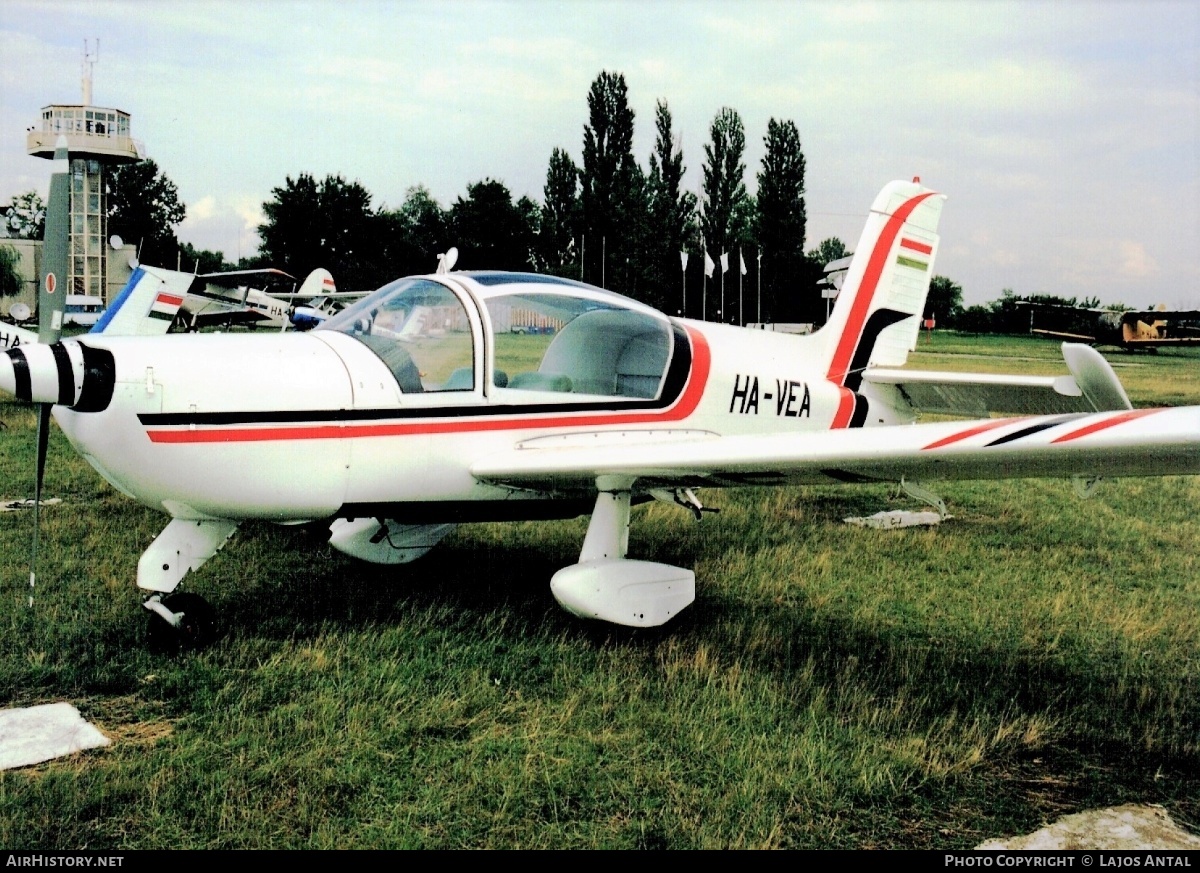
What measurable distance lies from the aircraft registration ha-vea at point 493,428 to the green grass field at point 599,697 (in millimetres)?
490

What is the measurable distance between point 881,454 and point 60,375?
331 centimetres

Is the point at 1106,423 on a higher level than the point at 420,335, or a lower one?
lower

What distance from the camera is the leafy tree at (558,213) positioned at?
127ft

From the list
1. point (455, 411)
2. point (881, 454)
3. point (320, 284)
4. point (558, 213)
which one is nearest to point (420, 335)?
point (455, 411)

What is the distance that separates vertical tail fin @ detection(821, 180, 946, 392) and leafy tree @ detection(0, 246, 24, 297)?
35.9 metres

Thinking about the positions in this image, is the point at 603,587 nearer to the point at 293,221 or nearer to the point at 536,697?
the point at 536,697

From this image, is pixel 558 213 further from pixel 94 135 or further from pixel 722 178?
pixel 94 135

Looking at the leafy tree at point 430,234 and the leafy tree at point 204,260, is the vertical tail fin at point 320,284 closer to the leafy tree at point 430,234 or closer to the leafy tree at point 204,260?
the leafy tree at point 430,234

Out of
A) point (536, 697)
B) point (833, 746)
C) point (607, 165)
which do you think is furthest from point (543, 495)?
point (607, 165)

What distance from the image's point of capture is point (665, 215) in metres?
33.3

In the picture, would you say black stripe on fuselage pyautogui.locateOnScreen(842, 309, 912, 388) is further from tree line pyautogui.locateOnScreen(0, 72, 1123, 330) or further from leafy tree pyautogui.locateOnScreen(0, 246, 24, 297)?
leafy tree pyautogui.locateOnScreen(0, 246, 24, 297)

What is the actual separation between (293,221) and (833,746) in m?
53.5

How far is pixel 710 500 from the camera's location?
8383mm

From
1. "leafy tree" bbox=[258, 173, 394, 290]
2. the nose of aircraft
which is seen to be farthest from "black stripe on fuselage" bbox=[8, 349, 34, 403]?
"leafy tree" bbox=[258, 173, 394, 290]
